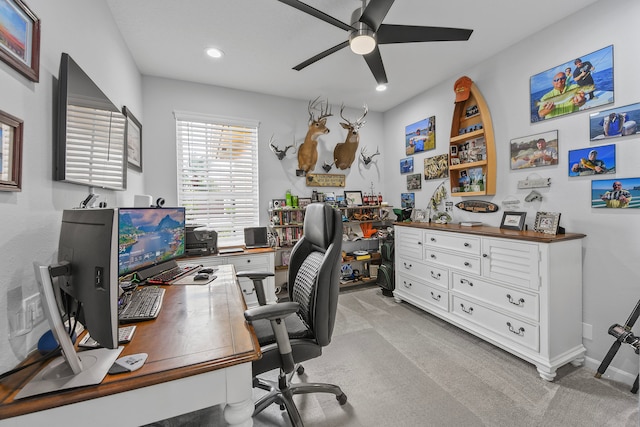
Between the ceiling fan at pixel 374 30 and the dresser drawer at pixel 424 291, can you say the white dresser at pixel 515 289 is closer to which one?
the dresser drawer at pixel 424 291

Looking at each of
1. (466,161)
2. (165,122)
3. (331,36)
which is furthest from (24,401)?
(466,161)

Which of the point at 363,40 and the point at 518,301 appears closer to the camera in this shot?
the point at 363,40

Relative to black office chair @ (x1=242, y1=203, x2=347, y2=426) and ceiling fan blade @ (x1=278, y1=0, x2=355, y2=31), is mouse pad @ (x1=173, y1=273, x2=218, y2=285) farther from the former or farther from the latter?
ceiling fan blade @ (x1=278, y1=0, x2=355, y2=31)

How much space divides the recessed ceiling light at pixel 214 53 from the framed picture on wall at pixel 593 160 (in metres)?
3.33

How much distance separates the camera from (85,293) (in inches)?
30.7

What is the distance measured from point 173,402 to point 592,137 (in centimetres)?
313

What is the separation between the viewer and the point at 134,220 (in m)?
1.71

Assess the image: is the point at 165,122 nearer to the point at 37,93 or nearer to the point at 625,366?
the point at 37,93

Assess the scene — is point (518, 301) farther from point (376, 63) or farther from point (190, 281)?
point (190, 281)

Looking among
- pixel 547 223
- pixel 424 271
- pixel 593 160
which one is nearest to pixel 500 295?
pixel 547 223

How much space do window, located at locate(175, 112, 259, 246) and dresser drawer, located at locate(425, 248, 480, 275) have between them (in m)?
2.26

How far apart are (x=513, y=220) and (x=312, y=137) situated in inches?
99.6

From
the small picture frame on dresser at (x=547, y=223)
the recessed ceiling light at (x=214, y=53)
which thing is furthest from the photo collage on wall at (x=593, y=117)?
the recessed ceiling light at (x=214, y=53)

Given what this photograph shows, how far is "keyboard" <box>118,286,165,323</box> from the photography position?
1216 millimetres
